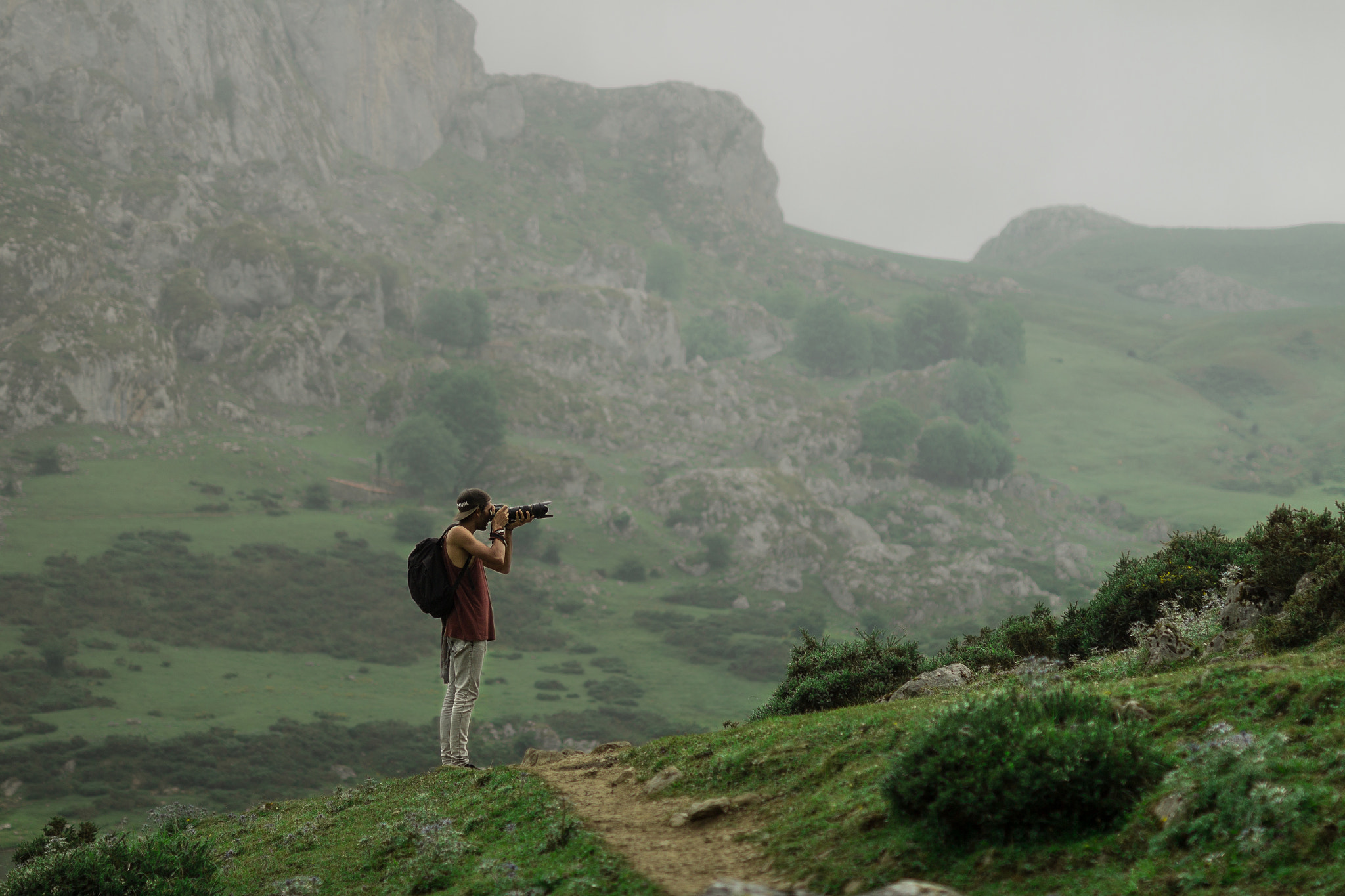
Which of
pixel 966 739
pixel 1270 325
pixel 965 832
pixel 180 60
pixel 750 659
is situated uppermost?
pixel 180 60

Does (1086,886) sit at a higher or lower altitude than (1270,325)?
lower

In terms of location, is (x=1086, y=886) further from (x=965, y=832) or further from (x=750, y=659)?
(x=750, y=659)

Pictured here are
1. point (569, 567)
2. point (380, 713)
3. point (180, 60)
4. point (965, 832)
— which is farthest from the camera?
point (180, 60)

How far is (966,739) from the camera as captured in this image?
22.8ft

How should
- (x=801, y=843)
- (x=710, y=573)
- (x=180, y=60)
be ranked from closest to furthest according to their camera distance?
(x=801, y=843) → (x=710, y=573) → (x=180, y=60)

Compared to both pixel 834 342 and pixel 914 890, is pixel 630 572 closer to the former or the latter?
pixel 834 342

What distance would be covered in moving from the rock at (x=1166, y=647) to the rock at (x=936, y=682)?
10.3 ft

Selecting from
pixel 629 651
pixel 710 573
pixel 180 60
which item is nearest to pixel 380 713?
pixel 629 651

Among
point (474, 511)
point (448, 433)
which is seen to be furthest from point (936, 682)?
point (448, 433)

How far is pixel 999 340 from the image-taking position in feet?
618

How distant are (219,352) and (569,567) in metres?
60.2

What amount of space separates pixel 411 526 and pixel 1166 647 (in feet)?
348

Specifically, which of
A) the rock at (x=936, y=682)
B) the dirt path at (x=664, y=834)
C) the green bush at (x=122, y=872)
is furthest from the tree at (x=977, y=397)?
the green bush at (x=122, y=872)

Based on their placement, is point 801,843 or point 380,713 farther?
point 380,713
